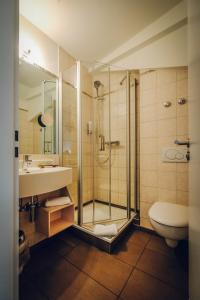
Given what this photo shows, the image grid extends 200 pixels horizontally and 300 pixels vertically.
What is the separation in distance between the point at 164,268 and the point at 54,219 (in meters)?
1.20

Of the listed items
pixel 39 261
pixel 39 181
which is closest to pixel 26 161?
pixel 39 181

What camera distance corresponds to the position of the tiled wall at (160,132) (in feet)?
5.18

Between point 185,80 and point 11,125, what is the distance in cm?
180

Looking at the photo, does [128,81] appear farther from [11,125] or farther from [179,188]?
[11,125]

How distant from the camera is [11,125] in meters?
0.59

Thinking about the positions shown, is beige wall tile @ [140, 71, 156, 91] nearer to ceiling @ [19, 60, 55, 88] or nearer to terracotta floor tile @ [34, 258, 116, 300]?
ceiling @ [19, 60, 55, 88]

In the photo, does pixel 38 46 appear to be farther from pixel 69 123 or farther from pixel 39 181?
pixel 39 181

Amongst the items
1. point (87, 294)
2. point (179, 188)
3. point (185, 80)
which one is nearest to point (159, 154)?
point (179, 188)

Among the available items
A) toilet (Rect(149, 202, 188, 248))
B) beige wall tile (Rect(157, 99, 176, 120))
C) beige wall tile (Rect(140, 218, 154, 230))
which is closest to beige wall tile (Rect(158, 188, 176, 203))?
toilet (Rect(149, 202, 188, 248))

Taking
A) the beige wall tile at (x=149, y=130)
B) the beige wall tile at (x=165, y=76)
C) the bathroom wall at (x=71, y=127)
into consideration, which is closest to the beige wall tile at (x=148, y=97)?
the beige wall tile at (x=165, y=76)

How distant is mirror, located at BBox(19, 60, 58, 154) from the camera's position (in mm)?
1518

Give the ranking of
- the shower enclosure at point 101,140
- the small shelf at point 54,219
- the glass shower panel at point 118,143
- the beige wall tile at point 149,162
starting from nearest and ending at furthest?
1. the small shelf at point 54,219
2. the beige wall tile at point 149,162
3. the shower enclosure at point 101,140
4. the glass shower panel at point 118,143

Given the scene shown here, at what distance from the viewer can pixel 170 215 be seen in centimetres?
128

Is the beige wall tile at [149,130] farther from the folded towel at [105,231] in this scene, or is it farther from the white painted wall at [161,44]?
the folded towel at [105,231]
